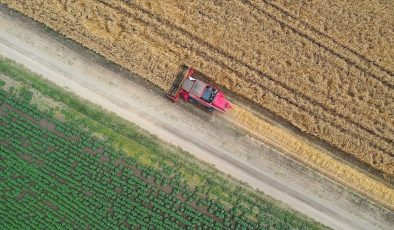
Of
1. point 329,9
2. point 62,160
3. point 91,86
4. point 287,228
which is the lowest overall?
point 62,160

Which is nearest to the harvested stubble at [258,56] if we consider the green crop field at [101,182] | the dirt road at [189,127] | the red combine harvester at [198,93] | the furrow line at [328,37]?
the furrow line at [328,37]

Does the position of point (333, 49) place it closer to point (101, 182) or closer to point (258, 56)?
point (258, 56)

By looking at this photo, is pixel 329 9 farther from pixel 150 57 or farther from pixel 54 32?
pixel 54 32

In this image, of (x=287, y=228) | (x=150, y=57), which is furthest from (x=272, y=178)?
(x=150, y=57)

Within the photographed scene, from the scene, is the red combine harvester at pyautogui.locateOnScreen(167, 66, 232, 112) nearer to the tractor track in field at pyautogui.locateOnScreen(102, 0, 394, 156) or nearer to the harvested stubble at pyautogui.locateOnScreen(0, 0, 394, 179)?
the harvested stubble at pyautogui.locateOnScreen(0, 0, 394, 179)

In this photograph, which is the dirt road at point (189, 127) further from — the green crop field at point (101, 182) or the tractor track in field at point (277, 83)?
the tractor track in field at point (277, 83)

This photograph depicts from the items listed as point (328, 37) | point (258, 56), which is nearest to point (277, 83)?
point (258, 56)

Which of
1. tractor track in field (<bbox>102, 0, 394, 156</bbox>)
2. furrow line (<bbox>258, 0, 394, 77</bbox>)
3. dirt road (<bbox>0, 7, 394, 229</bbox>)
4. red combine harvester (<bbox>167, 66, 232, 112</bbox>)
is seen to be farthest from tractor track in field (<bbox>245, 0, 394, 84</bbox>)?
dirt road (<bbox>0, 7, 394, 229</bbox>)
